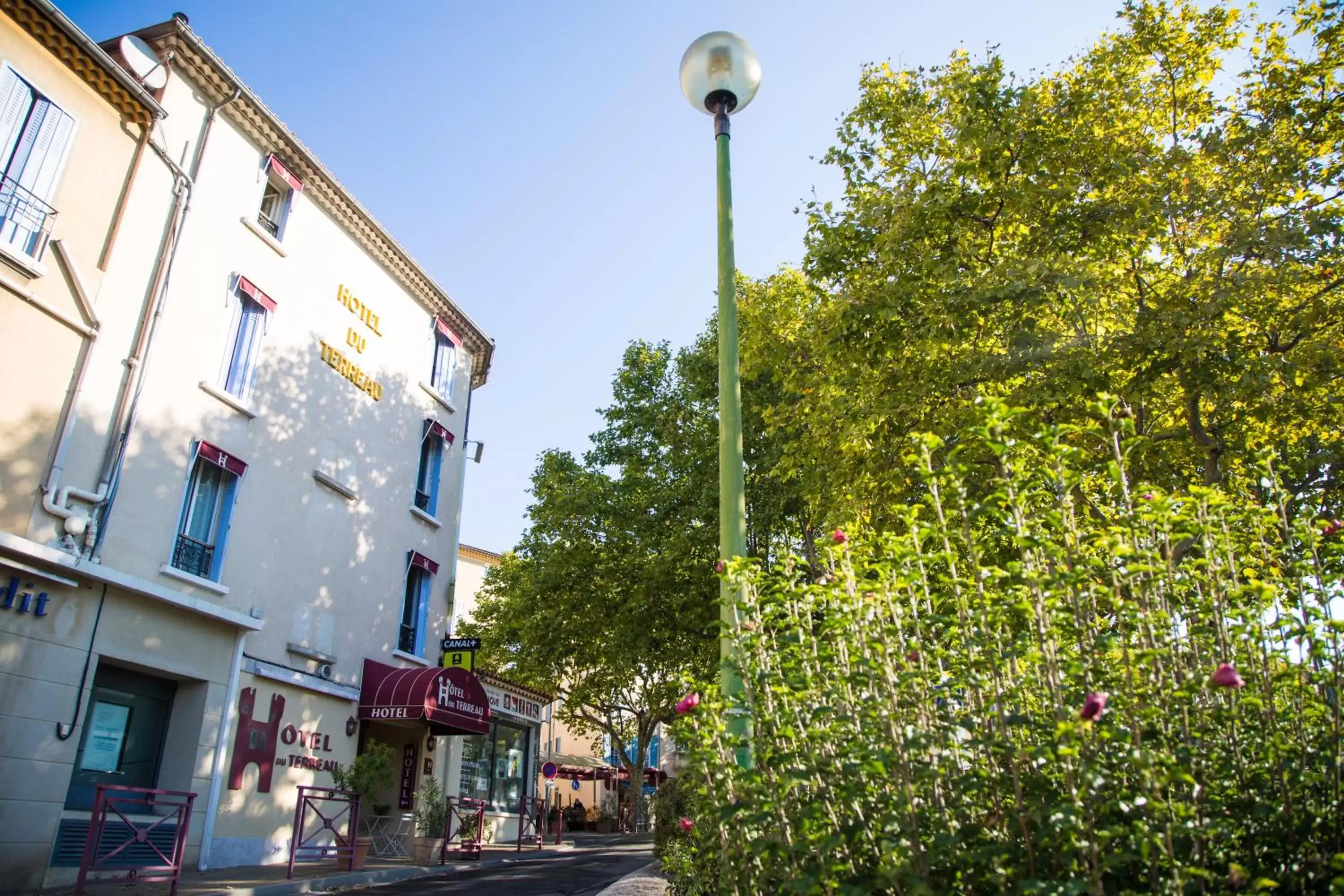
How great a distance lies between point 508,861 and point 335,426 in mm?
9370

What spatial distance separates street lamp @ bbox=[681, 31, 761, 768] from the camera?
582 centimetres

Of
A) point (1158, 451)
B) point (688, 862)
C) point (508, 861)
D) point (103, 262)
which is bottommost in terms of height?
point (508, 861)

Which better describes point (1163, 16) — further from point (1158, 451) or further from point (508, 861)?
point (508, 861)

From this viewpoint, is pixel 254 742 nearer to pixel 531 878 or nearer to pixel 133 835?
pixel 133 835

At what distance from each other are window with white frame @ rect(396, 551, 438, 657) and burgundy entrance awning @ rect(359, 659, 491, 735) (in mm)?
1074

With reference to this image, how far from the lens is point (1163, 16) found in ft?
36.9

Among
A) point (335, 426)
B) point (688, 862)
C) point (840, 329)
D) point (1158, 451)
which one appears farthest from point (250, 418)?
point (1158, 451)

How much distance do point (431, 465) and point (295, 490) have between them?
5030 mm

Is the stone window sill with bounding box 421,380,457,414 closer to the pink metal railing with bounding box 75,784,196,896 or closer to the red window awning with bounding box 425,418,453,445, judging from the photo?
the red window awning with bounding box 425,418,453,445

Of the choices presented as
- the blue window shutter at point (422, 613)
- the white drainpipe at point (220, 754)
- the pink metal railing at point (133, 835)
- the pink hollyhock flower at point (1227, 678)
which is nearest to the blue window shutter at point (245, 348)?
the white drainpipe at point (220, 754)

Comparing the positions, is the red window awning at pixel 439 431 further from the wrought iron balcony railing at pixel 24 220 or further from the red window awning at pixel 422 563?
the wrought iron balcony railing at pixel 24 220

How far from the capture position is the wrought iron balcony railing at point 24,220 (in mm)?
9578

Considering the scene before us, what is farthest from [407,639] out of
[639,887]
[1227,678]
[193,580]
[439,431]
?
[1227,678]

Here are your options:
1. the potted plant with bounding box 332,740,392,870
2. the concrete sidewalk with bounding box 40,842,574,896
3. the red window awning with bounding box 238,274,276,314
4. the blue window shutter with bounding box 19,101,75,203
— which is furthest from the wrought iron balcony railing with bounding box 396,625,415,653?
the blue window shutter with bounding box 19,101,75,203
